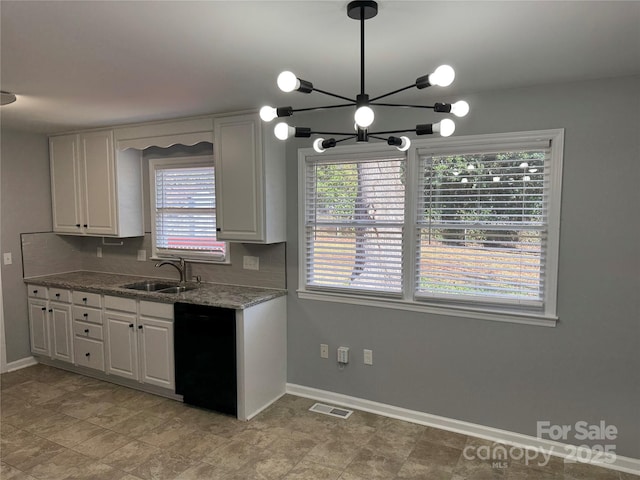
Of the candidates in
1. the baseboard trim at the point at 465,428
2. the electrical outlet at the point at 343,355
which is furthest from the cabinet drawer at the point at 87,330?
the electrical outlet at the point at 343,355

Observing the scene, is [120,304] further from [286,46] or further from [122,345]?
[286,46]

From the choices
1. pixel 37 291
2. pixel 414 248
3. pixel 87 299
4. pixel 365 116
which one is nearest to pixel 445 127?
pixel 365 116

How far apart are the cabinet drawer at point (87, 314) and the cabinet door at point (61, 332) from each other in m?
0.11

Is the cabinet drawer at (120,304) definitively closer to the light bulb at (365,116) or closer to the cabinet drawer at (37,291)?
the cabinet drawer at (37,291)

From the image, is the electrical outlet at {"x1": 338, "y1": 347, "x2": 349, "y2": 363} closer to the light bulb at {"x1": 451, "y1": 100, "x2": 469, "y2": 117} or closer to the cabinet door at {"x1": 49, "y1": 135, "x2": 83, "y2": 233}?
the light bulb at {"x1": 451, "y1": 100, "x2": 469, "y2": 117}

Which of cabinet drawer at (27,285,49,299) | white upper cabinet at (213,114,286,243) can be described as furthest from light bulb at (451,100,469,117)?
cabinet drawer at (27,285,49,299)

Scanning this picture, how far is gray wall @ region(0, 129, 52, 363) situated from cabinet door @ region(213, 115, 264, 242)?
2266 mm

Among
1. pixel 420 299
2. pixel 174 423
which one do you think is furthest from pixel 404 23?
pixel 174 423

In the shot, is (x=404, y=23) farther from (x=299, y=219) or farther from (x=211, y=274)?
(x=211, y=274)

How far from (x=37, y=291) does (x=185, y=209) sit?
5.75 ft

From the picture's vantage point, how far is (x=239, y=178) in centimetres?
345

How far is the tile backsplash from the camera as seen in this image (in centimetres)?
371

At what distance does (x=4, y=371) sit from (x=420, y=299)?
4085 millimetres

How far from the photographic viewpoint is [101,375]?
A: 13.0ft
